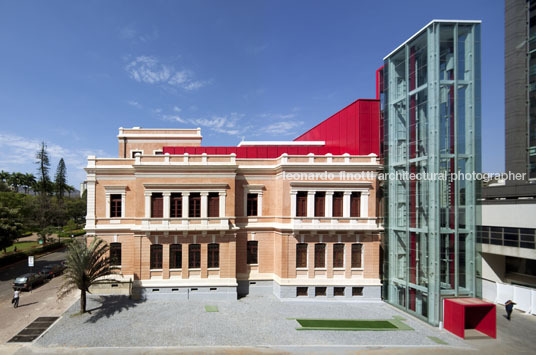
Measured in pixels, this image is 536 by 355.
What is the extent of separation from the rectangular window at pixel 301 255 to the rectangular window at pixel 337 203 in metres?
3.84

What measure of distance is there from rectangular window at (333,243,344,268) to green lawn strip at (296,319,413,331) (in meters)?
5.26

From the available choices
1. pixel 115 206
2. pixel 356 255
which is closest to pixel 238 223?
pixel 356 255

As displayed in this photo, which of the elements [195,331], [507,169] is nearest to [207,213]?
[195,331]

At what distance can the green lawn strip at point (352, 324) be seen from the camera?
1922cm

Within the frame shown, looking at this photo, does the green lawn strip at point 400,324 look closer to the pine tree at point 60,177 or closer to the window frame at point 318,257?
the window frame at point 318,257

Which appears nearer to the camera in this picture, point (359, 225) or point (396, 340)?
point (396, 340)

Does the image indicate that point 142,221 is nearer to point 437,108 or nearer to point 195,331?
point 195,331

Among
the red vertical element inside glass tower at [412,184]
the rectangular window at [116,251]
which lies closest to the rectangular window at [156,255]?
the rectangular window at [116,251]

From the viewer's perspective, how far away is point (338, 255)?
25375 mm

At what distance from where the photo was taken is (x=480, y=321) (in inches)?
755

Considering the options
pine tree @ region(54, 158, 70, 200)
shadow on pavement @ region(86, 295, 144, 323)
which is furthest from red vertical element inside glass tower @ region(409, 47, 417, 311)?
pine tree @ region(54, 158, 70, 200)

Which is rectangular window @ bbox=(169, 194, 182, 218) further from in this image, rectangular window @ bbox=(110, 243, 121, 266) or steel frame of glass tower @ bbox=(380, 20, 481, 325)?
steel frame of glass tower @ bbox=(380, 20, 481, 325)

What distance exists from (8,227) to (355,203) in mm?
35555

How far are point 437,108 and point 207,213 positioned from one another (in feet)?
62.8
